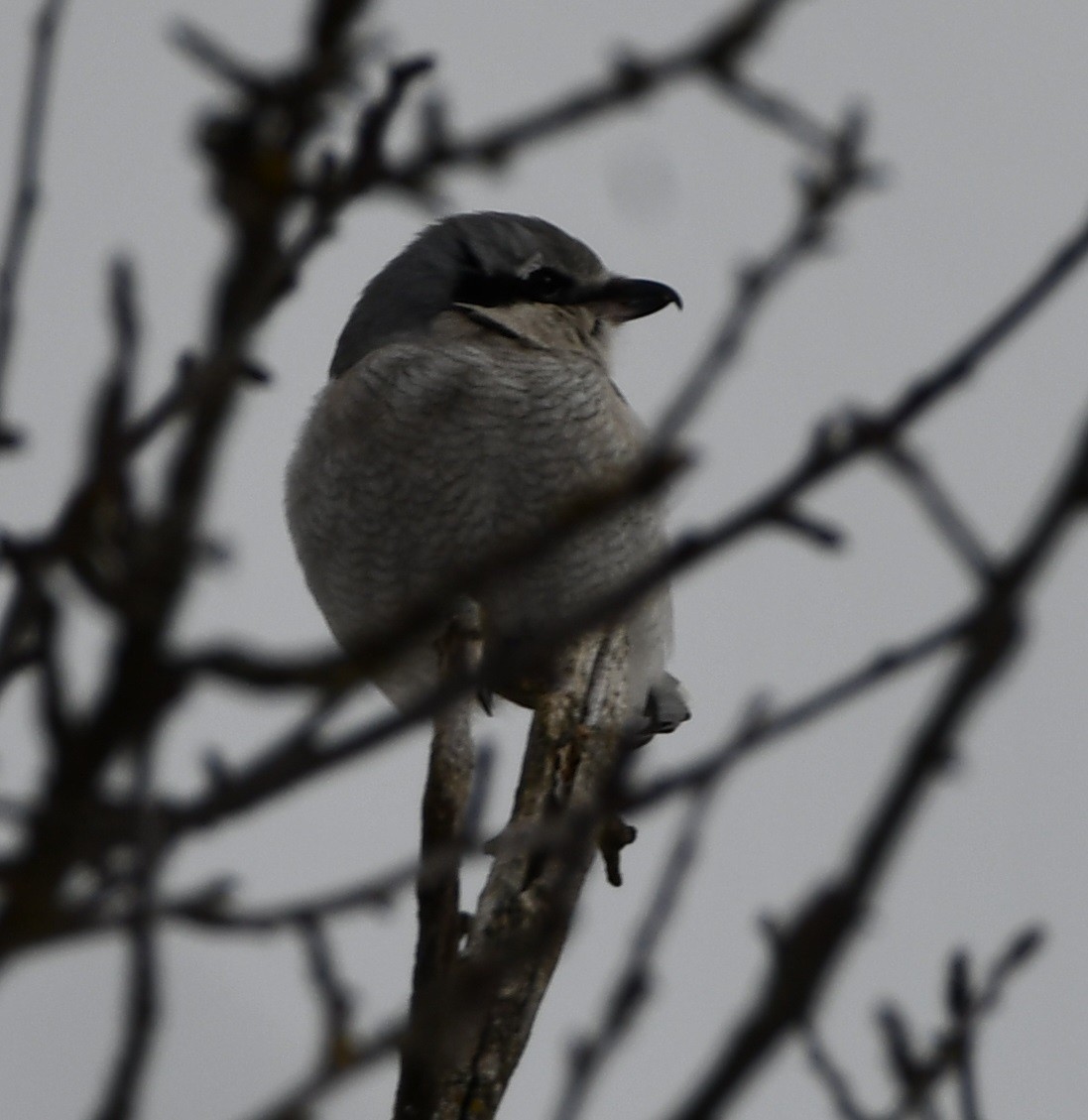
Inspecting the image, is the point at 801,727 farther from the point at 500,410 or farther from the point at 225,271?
the point at 500,410

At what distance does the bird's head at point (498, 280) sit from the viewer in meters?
5.68

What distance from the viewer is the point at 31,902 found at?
1282mm

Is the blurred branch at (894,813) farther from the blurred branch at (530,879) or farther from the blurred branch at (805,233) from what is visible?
the blurred branch at (530,879)

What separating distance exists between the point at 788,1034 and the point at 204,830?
454 mm

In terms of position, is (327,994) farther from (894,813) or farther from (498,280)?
(498,280)

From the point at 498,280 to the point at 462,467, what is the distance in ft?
3.53

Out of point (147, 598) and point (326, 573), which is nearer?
point (147, 598)

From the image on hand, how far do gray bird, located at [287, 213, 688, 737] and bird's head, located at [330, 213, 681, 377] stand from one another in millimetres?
16

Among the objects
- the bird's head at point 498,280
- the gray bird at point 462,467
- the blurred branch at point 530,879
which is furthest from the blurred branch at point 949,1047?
the bird's head at point 498,280

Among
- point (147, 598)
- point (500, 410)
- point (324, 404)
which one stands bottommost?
point (147, 598)

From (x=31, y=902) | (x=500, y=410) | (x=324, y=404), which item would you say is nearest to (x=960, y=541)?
(x=31, y=902)

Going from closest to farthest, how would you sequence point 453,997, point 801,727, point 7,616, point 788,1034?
point 788,1034 < point 801,727 < point 453,997 < point 7,616

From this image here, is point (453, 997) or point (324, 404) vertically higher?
point (324, 404)

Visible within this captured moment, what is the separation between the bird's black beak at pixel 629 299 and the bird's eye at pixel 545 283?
0.08 metres
